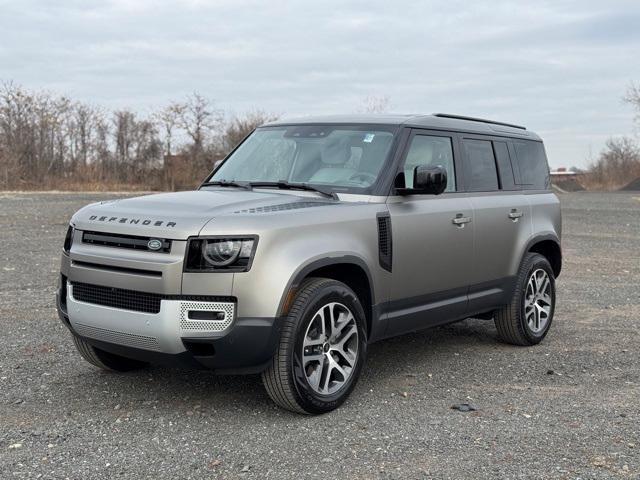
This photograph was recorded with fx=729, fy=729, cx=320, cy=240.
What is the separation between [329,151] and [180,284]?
1.92 m

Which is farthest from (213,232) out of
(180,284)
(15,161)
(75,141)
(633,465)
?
(75,141)

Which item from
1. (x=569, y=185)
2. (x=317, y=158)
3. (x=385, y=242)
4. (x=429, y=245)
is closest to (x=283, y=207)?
(x=385, y=242)

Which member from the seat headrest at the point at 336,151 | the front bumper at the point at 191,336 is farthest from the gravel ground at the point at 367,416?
the seat headrest at the point at 336,151

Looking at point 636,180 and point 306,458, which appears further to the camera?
point 636,180

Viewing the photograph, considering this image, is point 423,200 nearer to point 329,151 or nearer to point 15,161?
point 329,151

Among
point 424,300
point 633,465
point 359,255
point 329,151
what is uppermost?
point 329,151

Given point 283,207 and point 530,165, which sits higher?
point 530,165

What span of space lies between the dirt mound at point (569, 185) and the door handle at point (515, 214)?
5465 centimetres

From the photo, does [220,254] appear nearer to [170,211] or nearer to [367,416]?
[170,211]

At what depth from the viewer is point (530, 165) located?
283 inches

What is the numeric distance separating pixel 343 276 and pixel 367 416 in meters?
0.94

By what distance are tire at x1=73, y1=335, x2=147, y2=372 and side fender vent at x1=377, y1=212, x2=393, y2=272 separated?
206cm

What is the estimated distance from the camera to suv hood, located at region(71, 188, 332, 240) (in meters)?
4.25

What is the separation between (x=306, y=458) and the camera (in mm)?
3967
